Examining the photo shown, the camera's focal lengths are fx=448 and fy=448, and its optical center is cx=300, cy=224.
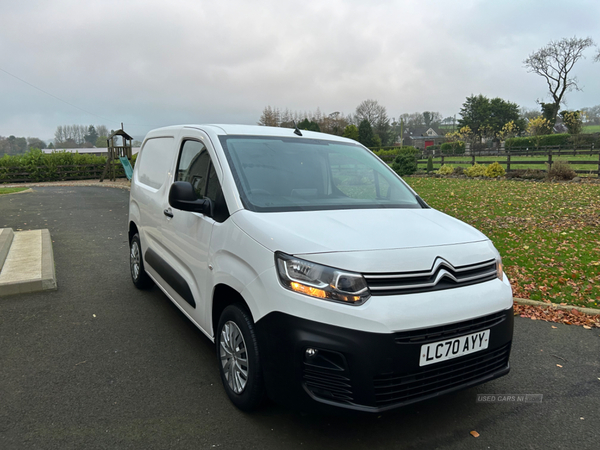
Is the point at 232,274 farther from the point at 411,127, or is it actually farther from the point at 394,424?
the point at 411,127

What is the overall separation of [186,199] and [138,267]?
111 inches

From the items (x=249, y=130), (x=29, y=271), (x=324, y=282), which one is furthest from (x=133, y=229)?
(x=324, y=282)

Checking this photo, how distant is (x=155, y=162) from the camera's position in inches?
195

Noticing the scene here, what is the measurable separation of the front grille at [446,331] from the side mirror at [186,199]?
1683 millimetres

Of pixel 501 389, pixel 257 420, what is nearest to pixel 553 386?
pixel 501 389

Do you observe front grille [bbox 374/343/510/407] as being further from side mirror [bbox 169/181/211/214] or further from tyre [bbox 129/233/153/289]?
tyre [bbox 129/233/153/289]

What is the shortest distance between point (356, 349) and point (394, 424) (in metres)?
0.91

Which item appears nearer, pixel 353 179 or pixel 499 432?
pixel 499 432

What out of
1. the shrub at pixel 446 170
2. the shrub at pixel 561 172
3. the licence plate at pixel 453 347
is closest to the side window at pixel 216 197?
the licence plate at pixel 453 347

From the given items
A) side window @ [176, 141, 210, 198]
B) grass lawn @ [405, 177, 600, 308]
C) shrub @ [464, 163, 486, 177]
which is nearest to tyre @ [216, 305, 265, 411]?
side window @ [176, 141, 210, 198]

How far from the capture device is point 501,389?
3.39 meters

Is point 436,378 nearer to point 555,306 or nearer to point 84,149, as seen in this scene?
point 555,306

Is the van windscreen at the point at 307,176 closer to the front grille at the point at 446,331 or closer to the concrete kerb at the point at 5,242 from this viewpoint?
the front grille at the point at 446,331

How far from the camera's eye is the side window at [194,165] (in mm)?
3621
